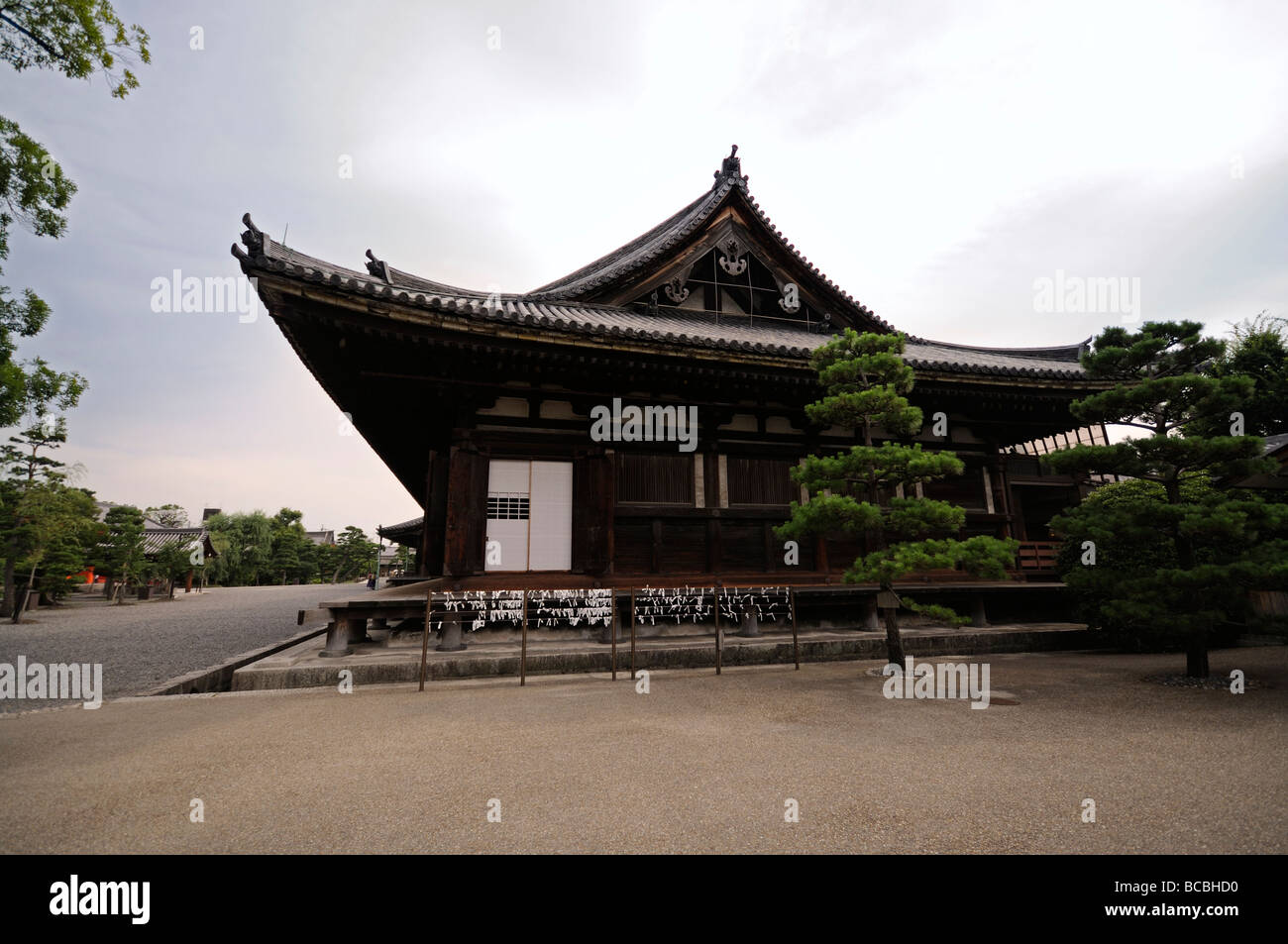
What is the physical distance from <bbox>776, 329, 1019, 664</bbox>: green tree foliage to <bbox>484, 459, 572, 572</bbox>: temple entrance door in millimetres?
3991

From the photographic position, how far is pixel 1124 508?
671cm

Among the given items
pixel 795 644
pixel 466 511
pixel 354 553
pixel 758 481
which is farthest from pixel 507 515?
pixel 354 553

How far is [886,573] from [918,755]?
9.58ft

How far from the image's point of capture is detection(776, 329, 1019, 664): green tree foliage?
6789 millimetres

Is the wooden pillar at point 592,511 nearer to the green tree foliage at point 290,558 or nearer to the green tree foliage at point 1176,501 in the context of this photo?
the green tree foliage at point 1176,501

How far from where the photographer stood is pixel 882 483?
742 cm

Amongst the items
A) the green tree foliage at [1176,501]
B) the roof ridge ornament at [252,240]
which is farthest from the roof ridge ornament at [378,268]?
the green tree foliage at [1176,501]

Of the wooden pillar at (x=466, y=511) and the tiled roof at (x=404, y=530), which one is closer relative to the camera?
the wooden pillar at (x=466, y=511)

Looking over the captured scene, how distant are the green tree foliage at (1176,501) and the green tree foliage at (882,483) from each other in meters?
1.30

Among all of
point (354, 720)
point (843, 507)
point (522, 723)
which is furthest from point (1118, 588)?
point (354, 720)

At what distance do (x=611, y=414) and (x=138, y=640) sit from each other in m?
15.1

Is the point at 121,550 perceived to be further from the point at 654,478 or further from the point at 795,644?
the point at 795,644

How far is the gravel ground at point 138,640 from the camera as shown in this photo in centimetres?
962

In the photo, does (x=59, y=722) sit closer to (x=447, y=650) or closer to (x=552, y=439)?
(x=447, y=650)
